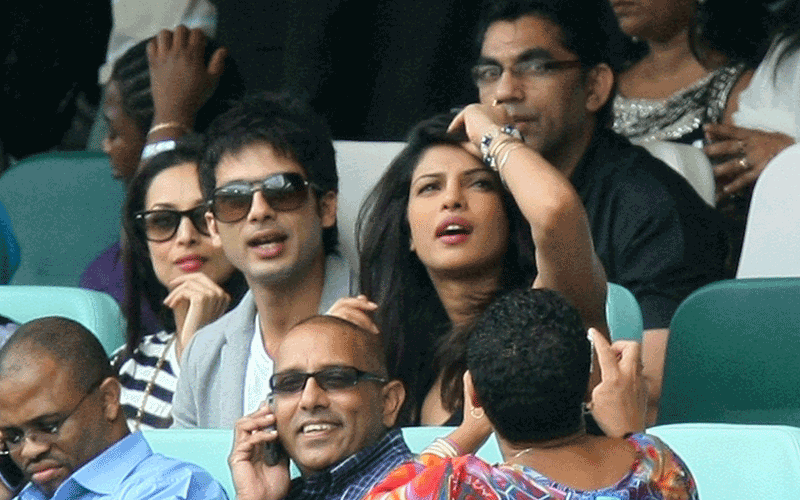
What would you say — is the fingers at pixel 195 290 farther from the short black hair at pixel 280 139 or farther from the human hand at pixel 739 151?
the human hand at pixel 739 151

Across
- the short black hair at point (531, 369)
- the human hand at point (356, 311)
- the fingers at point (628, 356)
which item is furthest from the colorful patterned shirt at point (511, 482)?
the human hand at point (356, 311)

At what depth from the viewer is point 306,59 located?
5652mm

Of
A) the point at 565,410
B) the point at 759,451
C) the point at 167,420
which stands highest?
the point at 565,410

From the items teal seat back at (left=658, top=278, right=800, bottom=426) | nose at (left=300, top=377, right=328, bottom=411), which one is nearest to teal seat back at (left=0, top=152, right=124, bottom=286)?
teal seat back at (left=658, top=278, right=800, bottom=426)

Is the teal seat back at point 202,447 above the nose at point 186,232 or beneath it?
beneath

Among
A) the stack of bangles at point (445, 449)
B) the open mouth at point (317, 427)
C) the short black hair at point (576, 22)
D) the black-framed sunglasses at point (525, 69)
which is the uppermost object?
the short black hair at point (576, 22)

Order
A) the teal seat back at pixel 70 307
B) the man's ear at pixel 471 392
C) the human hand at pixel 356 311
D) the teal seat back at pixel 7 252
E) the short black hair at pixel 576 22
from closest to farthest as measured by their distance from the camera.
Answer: the man's ear at pixel 471 392 → the human hand at pixel 356 311 → the teal seat back at pixel 70 307 → the short black hair at pixel 576 22 → the teal seat back at pixel 7 252

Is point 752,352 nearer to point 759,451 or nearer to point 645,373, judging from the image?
point 645,373

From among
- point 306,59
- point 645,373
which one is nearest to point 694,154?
point 645,373

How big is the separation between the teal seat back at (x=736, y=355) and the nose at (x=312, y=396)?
0.97m

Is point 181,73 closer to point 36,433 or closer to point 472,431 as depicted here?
point 36,433

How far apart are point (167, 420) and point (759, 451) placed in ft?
5.13

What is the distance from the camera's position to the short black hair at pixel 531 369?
9.36 feet

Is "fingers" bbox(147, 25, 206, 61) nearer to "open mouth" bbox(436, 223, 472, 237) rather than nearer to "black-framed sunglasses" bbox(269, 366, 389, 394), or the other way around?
"open mouth" bbox(436, 223, 472, 237)
